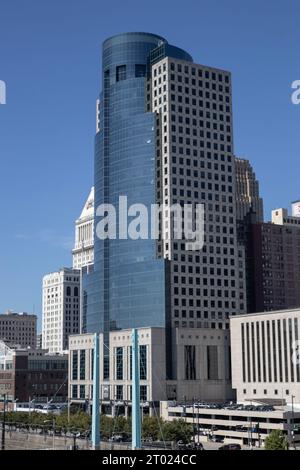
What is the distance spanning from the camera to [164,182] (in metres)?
171

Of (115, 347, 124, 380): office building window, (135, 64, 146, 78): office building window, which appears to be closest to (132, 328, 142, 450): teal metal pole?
(115, 347, 124, 380): office building window

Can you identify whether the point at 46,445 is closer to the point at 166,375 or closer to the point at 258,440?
the point at 258,440

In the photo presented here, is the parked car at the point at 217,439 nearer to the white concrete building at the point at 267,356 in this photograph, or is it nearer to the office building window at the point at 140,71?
the white concrete building at the point at 267,356

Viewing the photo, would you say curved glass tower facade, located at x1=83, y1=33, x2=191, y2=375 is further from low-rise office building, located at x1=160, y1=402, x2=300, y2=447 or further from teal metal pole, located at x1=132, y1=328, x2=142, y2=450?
teal metal pole, located at x1=132, y1=328, x2=142, y2=450

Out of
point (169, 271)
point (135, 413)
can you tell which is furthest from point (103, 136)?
point (135, 413)

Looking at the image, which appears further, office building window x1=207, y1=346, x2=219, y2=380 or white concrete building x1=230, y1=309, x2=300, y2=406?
office building window x1=207, y1=346, x2=219, y2=380

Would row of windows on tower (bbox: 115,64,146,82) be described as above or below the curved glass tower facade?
above

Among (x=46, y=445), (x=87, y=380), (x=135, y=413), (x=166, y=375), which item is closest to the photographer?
(x=135, y=413)

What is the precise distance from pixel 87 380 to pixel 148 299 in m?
28.9

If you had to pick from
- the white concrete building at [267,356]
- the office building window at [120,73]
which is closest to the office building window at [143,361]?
the white concrete building at [267,356]

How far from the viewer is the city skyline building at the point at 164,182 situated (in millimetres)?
167625

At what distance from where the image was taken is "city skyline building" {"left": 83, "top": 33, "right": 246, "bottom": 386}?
550 feet

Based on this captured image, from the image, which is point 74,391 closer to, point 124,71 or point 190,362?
point 190,362
